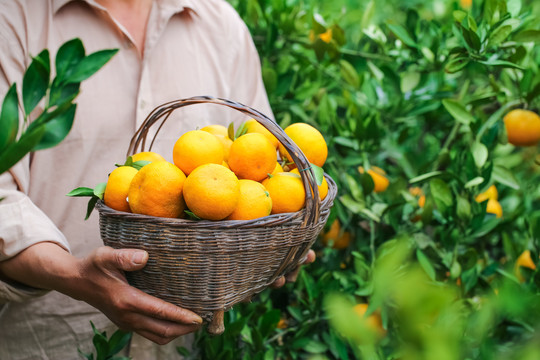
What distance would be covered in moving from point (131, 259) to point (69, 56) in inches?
17.3

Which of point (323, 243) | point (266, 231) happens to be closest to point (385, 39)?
point (323, 243)

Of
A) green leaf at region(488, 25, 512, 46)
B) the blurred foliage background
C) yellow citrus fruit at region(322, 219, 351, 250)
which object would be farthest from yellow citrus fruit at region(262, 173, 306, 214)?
green leaf at region(488, 25, 512, 46)

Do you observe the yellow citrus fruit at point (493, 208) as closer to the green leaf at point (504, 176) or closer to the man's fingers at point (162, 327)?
the green leaf at point (504, 176)

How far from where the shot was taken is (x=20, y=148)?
42cm

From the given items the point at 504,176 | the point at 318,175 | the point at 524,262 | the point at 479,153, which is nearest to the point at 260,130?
the point at 318,175

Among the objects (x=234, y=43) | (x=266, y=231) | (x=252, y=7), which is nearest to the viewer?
(x=266, y=231)

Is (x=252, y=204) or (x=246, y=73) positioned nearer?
(x=252, y=204)

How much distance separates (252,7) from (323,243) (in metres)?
0.85

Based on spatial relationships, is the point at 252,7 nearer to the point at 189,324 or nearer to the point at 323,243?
the point at 323,243

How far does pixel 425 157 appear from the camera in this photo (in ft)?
5.31

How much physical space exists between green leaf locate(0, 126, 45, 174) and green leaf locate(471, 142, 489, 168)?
1161 millimetres

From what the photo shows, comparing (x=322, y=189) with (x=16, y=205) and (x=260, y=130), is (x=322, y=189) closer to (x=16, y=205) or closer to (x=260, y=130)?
(x=260, y=130)

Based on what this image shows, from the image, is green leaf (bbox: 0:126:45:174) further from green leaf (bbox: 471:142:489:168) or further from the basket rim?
green leaf (bbox: 471:142:489:168)

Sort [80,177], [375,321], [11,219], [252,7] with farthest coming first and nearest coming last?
[252,7], [375,321], [80,177], [11,219]
